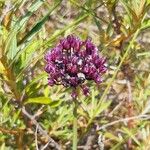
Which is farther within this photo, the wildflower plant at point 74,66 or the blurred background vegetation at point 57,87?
the blurred background vegetation at point 57,87

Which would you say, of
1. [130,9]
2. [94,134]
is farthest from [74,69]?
[94,134]

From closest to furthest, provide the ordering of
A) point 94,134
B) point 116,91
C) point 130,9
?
point 130,9, point 94,134, point 116,91

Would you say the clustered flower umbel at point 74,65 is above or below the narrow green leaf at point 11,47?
below

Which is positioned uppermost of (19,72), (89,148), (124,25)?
(124,25)

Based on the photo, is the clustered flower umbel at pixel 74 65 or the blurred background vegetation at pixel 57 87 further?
the blurred background vegetation at pixel 57 87

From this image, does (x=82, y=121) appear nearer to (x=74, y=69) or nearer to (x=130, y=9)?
(x=130, y=9)

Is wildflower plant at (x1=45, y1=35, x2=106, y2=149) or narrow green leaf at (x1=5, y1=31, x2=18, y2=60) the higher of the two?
narrow green leaf at (x1=5, y1=31, x2=18, y2=60)
